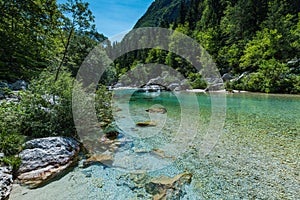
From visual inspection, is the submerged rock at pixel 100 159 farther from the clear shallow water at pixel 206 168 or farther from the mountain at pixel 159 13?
the mountain at pixel 159 13

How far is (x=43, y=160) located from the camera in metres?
3.81

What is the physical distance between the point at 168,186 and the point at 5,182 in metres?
3.05

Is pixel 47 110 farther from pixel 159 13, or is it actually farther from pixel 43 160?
pixel 159 13

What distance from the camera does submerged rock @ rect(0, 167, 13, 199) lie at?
9.32 feet

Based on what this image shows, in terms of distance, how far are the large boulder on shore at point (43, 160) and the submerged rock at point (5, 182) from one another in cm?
21

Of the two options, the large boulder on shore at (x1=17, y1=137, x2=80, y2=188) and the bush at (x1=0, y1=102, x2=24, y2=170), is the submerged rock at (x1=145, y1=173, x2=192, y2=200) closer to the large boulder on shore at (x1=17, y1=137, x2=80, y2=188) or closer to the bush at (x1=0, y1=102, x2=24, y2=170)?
the large boulder on shore at (x1=17, y1=137, x2=80, y2=188)

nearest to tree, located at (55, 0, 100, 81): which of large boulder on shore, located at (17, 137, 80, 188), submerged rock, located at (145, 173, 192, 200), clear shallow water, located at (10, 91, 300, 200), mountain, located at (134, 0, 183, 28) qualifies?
large boulder on shore, located at (17, 137, 80, 188)

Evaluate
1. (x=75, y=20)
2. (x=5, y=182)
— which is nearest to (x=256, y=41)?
(x=75, y=20)

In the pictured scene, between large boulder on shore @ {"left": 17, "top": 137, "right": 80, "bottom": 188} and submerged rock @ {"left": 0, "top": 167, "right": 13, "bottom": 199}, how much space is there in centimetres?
21

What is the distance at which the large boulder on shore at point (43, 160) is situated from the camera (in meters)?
3.44

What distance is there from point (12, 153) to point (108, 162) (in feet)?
7.25

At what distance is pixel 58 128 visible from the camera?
16.5ft

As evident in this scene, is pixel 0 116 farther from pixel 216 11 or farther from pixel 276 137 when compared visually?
pixel 216 11

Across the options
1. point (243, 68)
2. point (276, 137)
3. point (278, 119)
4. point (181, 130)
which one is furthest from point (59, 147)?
point (243, 68)
